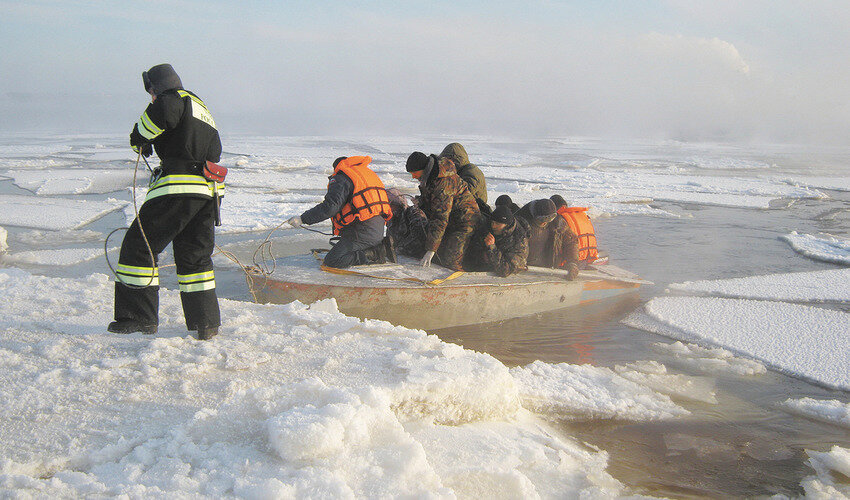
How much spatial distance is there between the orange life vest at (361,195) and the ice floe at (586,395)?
180cm

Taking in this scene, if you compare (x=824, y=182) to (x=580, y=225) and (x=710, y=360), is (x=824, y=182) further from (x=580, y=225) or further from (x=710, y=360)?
(x=710, y=360)

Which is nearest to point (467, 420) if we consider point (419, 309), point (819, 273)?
point (419, 309)

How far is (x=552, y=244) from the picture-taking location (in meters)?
5.67

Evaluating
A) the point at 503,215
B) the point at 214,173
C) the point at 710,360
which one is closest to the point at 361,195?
the point at 503,215

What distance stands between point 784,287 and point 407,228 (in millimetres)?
4031

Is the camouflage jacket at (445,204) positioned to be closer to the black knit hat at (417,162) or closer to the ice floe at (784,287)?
the black knit hat at (417,162)

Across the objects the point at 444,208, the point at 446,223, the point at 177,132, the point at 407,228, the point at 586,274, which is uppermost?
the point at 177,132

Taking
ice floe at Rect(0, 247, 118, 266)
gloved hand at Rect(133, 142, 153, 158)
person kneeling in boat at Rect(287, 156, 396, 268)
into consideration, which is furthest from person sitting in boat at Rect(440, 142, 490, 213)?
ice floe at Rect(0, 247, 118, 266)

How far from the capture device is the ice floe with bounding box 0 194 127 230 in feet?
26.4

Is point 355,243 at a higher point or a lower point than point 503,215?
lower

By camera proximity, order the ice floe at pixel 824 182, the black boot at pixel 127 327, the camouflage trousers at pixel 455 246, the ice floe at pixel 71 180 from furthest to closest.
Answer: the ice floe at pixel 824 182
the ice floe at pixel 71 180
the camouflage trousers at pixel 455 246
the black boot at pixel 127 327

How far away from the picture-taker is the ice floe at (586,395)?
3.29 meters

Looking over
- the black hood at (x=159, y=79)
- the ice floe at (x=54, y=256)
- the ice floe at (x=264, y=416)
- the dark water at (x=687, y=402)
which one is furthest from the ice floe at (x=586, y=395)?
Result: the ice floe at (x=54, y=256)

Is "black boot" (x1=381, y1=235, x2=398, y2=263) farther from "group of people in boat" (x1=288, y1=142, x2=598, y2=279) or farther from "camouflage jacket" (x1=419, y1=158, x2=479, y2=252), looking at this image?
"camouflage jacket" (x1=419, y1=158, x2=479, y2=252)
